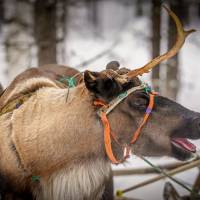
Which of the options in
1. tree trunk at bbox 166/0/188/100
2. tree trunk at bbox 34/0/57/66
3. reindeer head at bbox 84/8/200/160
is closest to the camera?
reindeer head at bbox 84/8/200/160

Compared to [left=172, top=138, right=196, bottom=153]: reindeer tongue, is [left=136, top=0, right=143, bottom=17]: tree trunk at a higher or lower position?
higher

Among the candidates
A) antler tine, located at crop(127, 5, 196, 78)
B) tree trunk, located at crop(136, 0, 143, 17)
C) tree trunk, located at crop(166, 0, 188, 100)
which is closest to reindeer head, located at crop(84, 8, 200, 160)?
antler tine, located at crop(127, 5, 196, 78)

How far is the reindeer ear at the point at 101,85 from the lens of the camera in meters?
2.44

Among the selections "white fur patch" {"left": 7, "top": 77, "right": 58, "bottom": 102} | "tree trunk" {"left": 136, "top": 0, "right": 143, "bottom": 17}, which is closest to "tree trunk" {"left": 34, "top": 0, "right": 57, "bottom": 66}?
"white fur patch" {"left": 7, "top": 77, "right": 58, "bottom": 102}

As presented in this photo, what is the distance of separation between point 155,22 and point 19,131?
18.4 feet

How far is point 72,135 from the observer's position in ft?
8.58

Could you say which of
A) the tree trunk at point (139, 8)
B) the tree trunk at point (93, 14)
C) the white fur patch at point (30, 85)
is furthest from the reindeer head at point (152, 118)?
the tree trunk at point (93, 14)

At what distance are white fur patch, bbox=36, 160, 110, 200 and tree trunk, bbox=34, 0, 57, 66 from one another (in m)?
4.07

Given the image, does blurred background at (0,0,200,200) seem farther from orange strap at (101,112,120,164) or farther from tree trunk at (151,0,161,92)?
orange strap at (101,112,120,164)

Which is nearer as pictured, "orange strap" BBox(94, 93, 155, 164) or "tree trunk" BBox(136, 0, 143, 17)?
"orange strap" BBox(94, 93, 155, 164)

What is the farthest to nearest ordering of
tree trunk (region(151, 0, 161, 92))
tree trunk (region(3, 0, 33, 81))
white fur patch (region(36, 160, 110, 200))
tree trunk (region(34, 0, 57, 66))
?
tree trunk (region(3, 0, 33, 81))
tree trunk (region(151, 0, 161, 92))
tree trunk (region(34, 0, 57, 66))
white fur patch (region(36, 160, 110, 200))

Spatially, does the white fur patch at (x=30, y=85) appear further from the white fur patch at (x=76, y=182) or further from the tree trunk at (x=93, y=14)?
the tree trunk at (x=93, y=14)

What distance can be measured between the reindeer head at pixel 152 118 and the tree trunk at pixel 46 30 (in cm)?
417

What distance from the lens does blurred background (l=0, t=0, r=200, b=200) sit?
679 centimetres
